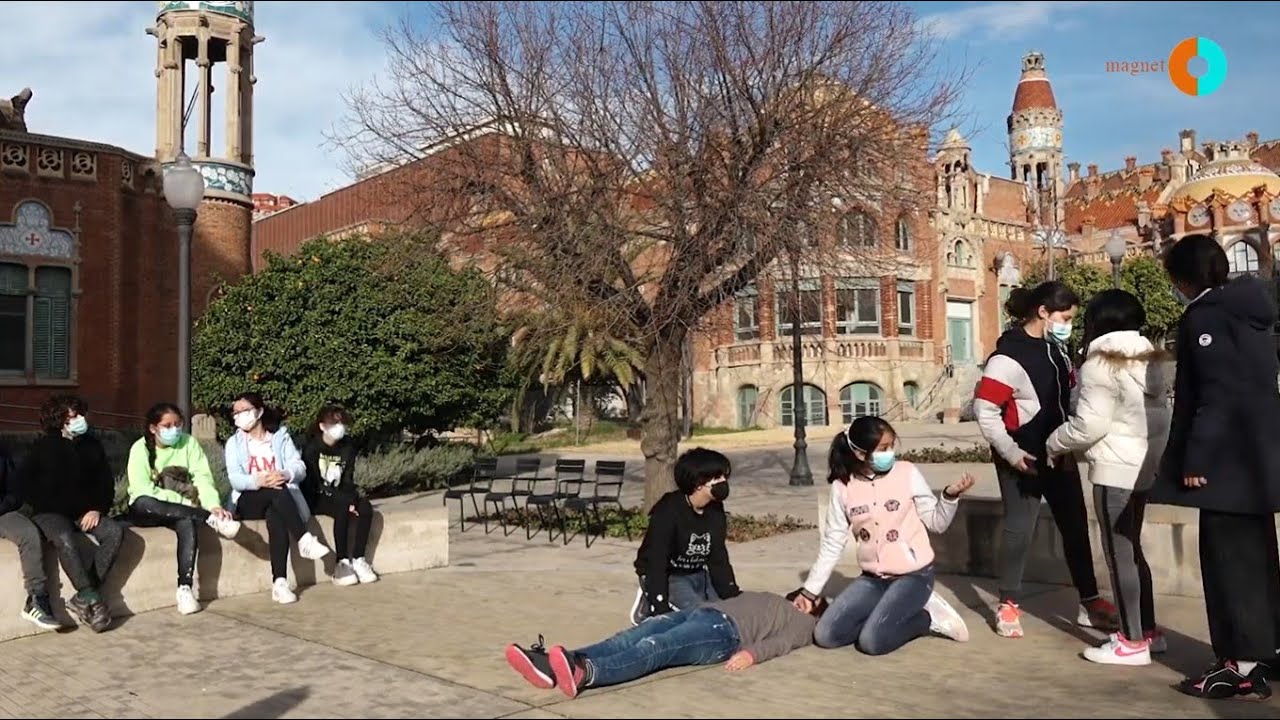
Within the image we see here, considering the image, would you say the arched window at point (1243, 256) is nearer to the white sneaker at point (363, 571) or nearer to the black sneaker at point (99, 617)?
the white sneaker at point (363, 571)

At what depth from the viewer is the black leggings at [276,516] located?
26.0ft

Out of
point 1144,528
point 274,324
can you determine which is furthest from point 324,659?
point 274,324

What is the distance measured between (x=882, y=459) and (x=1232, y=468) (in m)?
1.72

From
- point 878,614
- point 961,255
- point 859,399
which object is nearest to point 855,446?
point 878,614

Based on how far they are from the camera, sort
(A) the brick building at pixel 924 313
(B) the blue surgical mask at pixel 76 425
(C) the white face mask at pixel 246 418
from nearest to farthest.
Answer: (B) the blue surgical mask at pixel 76 425 → (C) the white face mask at pixel 246 418 → (A) the brick building at pixel 924 313

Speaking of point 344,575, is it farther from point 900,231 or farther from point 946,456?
point 946,456

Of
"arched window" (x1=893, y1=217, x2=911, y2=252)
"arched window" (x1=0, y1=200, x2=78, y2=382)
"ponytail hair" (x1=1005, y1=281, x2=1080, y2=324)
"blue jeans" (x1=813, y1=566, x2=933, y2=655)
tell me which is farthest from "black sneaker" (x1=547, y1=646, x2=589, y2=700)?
"arched window" (x1=0, y1=200, x2=78, y2=382)

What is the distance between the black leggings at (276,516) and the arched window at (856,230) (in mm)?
5935

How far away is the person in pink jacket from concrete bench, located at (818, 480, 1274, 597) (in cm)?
157

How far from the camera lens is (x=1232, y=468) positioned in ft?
16.2

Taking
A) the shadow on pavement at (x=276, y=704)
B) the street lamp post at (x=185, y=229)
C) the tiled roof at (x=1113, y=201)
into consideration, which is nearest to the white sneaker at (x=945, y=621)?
the shadow on pavement at (x=276, y=704)

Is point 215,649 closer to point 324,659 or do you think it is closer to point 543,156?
point 324,659

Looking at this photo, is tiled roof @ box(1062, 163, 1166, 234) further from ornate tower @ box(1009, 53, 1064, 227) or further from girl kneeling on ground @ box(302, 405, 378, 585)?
girl kneeling on ground @ box(302, 405, 378, 585)

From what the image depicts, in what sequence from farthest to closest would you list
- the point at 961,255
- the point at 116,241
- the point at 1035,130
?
the point at 1035,130 → the point at 961,255 → the point at 116,241
